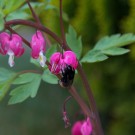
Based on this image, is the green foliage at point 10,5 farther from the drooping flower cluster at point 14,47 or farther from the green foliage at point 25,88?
the green foliage at point 25,88

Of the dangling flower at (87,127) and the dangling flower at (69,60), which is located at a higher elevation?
the dangling flower at (69,60)

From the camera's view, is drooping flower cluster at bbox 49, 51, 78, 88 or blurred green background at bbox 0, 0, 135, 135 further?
blurred green background at bbox 0, 0, 135, 135

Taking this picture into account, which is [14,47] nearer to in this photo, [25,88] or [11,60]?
[11,60]

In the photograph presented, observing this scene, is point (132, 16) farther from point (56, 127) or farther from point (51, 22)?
point (56, 127)

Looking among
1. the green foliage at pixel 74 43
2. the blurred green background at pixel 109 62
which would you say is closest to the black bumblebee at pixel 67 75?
the green foliage at pixel 74 43

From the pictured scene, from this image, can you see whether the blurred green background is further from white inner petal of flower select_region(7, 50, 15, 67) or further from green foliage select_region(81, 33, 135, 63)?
white inner petal of flower select_region(7, 50, 15, 67)

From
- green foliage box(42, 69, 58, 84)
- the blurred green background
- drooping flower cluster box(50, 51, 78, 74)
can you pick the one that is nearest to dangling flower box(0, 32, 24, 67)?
drooping flower cluster box(50, 51, 78, 74)

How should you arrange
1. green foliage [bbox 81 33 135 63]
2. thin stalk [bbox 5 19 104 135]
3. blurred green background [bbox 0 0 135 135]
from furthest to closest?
blurred green background [bbox 0 0 135 135] → green foliage [bbox 81 33 135 63] → thin stalk [bbox 5 19 104 135]
